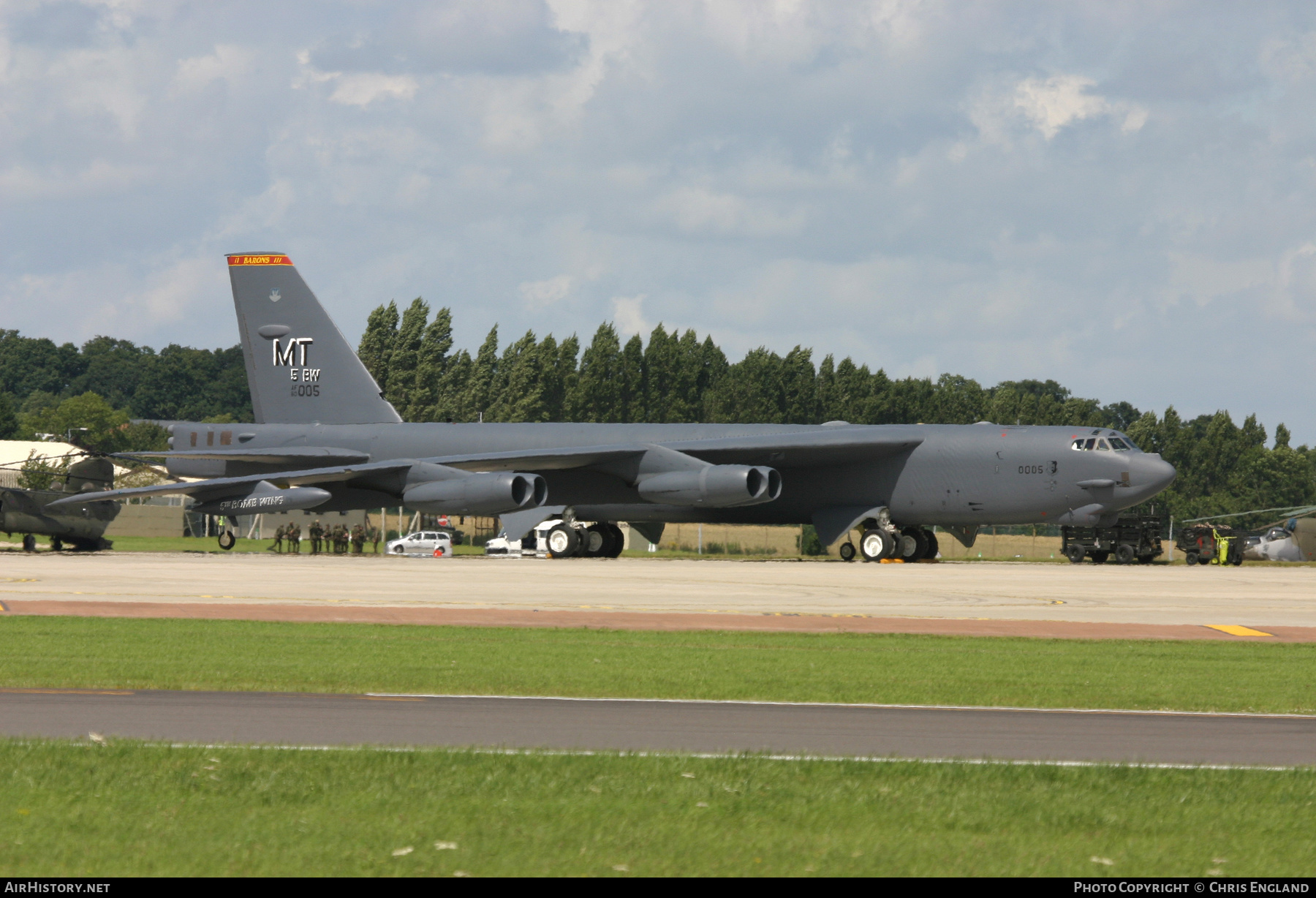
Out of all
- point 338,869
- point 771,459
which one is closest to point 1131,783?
point 338,869

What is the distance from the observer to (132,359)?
174875 millimetres

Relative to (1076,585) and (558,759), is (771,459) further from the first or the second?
(558,759)

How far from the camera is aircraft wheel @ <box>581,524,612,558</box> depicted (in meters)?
41.7

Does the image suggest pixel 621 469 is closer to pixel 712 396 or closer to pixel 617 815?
pixel 617 815

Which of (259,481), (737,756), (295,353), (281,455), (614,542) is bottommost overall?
(614,542)

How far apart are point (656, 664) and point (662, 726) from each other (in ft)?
12.8

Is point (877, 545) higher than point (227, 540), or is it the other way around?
point (877, 545)

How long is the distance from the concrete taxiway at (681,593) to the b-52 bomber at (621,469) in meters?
2.99

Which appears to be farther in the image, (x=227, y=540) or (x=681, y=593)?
(x=227, y=540)

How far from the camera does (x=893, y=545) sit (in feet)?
126

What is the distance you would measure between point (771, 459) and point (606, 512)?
525 centimetres

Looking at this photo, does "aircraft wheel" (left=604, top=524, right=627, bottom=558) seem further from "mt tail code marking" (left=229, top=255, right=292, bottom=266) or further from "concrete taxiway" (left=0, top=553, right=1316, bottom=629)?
"mt tail code marking" (left=229, top=255, right=292, bottom=266)

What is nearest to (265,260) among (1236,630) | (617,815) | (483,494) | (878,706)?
(483,494)

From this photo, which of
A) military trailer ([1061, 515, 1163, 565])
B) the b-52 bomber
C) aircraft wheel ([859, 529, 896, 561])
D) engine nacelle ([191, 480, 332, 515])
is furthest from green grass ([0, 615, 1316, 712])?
military trailer ([1061, 515, 1163, 565])
